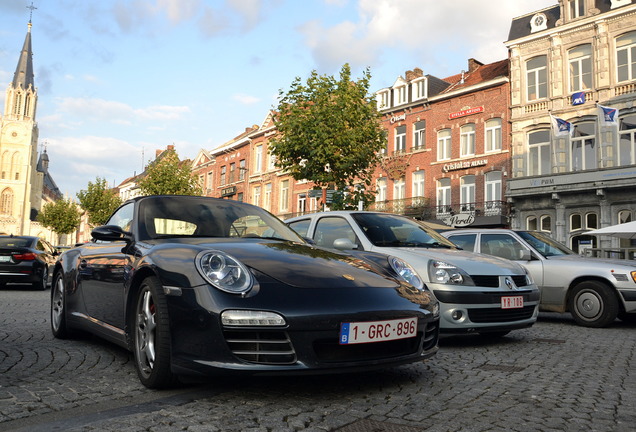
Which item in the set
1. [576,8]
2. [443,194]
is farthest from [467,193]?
[576,8]

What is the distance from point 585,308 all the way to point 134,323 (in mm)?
6645

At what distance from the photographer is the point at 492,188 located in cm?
2841

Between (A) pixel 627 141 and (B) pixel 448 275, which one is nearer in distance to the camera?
(B) pixel 448 275

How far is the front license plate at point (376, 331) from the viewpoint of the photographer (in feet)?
10.1

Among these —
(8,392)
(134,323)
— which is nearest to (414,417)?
(134,323)

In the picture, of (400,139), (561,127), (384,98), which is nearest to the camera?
(561,127)

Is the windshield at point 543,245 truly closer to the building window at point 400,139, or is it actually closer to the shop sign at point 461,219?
the shop sign at point 461,219

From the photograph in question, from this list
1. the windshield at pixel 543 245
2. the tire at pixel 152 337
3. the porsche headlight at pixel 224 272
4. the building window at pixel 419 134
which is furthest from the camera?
the building window at pixel 419 134

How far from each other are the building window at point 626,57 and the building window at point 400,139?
1226 centimetres

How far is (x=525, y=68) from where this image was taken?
27.9 metres

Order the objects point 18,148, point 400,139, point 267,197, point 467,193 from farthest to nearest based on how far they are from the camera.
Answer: point 18,148 < point 267,197 < point 400,139 < point 467,193

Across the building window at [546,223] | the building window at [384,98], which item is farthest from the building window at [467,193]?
the building window at [384,98]

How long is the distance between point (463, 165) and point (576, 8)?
9237mm

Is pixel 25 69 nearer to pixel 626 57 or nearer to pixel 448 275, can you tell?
pixel 626 57
